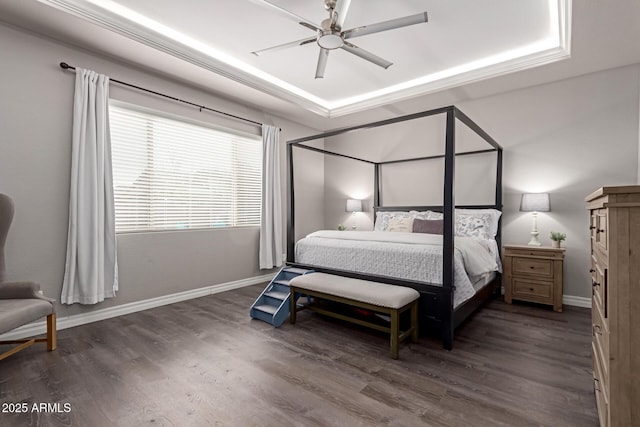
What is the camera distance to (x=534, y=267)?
11.2 feet

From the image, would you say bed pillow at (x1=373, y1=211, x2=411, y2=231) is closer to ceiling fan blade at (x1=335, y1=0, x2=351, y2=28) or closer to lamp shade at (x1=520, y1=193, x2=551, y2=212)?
lamp shade at (x1=520, y1=193, x2=551, y2=212)

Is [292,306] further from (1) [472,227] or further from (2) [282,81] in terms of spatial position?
(2) [282,81]

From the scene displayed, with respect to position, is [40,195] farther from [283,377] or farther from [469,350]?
[469,350]

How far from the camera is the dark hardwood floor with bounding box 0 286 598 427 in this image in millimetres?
1615

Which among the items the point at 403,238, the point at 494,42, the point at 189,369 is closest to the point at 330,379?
the point at 189,369

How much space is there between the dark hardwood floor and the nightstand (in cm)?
45

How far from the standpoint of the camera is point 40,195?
2.73 metres

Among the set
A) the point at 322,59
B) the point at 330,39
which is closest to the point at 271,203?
the point at 322,59

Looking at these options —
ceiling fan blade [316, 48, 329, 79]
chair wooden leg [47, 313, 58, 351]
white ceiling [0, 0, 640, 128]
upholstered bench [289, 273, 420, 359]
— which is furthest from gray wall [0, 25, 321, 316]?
ceiling fan blade [316, 48, 329, 79]

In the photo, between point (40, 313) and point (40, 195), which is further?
point (40, 195)

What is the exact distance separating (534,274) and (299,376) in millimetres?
2968

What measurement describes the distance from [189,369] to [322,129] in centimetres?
473

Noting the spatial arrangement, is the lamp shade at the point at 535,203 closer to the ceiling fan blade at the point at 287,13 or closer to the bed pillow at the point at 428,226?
the bed pillow at the point at 428,226

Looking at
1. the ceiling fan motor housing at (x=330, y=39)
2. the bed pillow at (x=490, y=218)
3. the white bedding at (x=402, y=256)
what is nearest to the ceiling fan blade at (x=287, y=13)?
the ceiling fan motor housing at (x=330, y=39)
